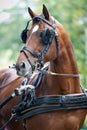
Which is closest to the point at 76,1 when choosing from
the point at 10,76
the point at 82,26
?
the point at 82,26

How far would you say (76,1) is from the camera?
1966cm

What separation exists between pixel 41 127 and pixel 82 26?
518 inches

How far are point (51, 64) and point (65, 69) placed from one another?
0.58ft

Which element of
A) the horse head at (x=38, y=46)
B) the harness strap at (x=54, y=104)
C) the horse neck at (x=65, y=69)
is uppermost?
the horse head at (x=38, y=46)

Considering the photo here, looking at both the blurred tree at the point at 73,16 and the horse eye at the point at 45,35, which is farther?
the blurred tree at the point at 73,16

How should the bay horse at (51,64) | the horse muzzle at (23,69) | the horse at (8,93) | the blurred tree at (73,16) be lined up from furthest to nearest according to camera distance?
the blurred tree at (73,16) → the horse at (8,93) → the bay horse at (51,64) → the horse muzzle at (23,69)

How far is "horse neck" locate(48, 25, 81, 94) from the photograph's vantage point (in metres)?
6.92

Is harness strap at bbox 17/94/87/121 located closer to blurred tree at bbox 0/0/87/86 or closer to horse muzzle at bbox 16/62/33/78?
horse muzzle at bbox 16/62/33/78

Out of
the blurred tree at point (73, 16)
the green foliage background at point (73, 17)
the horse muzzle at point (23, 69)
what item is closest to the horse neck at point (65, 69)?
the horse muzzle at point (23, 69)

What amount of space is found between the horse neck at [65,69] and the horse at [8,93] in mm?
723

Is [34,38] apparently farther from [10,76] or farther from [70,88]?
[10,76]

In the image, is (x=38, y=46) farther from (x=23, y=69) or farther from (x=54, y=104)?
(x=54, y=104)

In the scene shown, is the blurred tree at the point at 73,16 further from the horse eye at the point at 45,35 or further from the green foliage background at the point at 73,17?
the horse eye at the point at 45,35

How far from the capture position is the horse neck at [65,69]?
692cm
